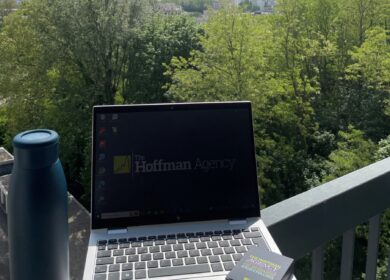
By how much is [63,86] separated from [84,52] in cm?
151

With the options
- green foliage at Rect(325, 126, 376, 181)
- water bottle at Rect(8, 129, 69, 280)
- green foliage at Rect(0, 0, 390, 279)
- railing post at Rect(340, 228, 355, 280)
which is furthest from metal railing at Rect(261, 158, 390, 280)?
green foliage at Rect(0, 0, 390, 279)

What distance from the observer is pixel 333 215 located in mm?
1313

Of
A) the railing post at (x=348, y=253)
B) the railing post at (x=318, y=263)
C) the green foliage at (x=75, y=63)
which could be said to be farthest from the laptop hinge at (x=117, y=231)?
the green foliage at (x=75, y=63)

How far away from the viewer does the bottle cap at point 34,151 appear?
80 centimetres

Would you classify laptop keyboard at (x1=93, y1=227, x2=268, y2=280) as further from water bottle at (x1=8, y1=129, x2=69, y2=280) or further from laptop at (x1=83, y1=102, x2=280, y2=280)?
water bottle at (x1=8, y1=129, x2=69, y2=280)

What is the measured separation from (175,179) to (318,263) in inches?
20.9

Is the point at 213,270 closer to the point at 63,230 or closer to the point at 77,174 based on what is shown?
the point at 63,230

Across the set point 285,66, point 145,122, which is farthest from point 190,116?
point 285,66

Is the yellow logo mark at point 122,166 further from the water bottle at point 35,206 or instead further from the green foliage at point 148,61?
the green foliage at point 148,61

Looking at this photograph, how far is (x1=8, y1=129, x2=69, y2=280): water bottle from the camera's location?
0.81 m

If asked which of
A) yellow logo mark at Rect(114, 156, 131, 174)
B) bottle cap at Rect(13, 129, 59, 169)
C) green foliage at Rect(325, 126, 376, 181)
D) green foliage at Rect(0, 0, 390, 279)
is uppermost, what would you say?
bottle cap at Rect(13, 129, 59, 169)

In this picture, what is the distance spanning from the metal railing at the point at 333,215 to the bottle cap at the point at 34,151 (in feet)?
2.01

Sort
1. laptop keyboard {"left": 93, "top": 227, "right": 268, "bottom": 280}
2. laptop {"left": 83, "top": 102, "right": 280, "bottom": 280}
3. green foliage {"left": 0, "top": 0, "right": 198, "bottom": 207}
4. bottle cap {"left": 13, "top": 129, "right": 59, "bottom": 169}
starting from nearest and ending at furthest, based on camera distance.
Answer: bottle cap {"left": 13, "top": 129, "right": 59, "bottom": 169} → laptop keyboard {"left": 93, "top": 227, "right": 268, "bottom": 280} → laptop {"left": 83, "top": 102, "right": 280, "bottom": 280} → green foliage {"left": 0, "top": 0, "right": 198, "bottom": 207}

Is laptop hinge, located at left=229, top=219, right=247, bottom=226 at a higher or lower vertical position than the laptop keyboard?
higher
